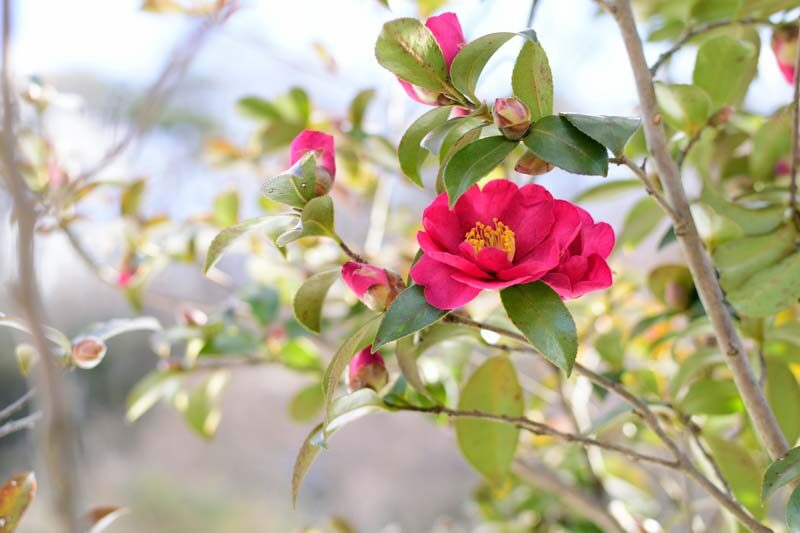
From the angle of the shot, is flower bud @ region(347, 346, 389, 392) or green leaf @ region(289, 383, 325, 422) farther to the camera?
green leaf @ region(289, 383, 325, 422)

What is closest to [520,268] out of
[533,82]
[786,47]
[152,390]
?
[533,82]

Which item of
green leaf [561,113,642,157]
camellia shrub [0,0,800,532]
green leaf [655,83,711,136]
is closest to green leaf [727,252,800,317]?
camellia shrub [0,0,800,532]

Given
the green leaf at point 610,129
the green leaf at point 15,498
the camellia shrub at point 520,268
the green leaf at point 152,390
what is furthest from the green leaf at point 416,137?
the green leaf at point 152,390

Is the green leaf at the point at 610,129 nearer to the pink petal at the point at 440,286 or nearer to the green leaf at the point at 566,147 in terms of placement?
the green leaf at the point at 566,147

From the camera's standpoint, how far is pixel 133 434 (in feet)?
13.2

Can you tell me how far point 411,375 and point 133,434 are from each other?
366 cm

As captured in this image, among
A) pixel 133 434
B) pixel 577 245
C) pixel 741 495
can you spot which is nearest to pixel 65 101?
pixel 577 245

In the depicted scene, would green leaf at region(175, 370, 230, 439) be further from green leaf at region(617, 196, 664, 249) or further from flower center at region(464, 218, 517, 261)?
flower center at region(464, 218, 517, 261)

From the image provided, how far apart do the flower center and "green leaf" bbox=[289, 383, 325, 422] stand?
28.4 inches

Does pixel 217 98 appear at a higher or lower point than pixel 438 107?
lower

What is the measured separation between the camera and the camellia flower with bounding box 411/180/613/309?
1.76 feet

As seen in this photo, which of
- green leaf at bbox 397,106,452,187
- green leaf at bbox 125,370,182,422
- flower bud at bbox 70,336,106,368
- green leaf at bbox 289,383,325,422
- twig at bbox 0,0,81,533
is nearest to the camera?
twig at bbox 0,0,81,533

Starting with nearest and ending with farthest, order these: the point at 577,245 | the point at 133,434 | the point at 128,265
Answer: the point at 577,245
the point at 128,265
the point at 133,434

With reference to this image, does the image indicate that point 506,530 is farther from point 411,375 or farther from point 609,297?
point 411,375
